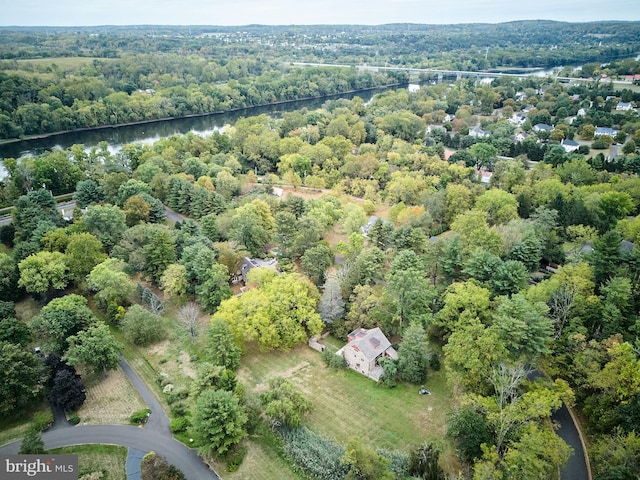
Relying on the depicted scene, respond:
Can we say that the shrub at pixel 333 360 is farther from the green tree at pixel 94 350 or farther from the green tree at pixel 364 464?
the green tree at pixel 94 350

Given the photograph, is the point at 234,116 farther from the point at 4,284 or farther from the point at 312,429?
the point at 312,429

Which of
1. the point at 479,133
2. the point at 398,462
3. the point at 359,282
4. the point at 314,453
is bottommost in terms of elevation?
the point at 314,453

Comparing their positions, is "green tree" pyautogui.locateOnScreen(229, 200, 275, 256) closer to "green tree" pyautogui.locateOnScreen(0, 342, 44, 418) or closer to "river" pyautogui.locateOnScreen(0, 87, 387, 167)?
"green tree" pyautogui.locateOnScreen(0, 342, 44, 418)

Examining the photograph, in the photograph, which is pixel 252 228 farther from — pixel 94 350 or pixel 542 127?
pixel 542 127

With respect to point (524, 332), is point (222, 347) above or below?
below

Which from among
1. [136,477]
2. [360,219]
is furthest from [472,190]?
[136,477]

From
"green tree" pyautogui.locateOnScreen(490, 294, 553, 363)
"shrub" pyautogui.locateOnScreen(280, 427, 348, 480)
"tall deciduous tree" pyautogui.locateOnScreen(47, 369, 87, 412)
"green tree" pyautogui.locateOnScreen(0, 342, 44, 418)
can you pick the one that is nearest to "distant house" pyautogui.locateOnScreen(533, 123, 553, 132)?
"green tree" pyautogui.locateOnScreen(490, 294, 553, 363)

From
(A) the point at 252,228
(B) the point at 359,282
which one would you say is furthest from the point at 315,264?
(A) the point at 252,228
